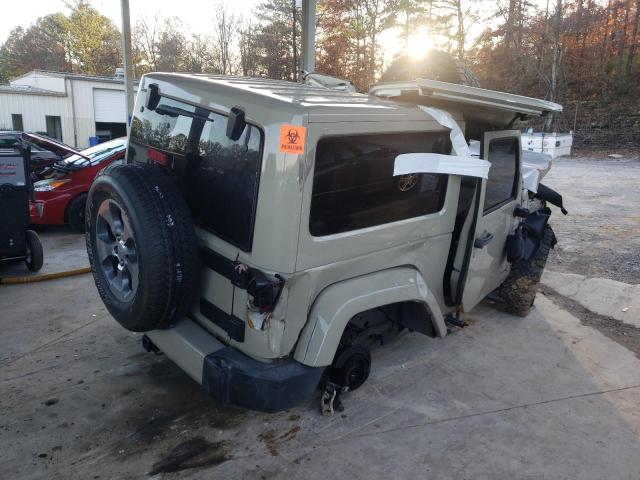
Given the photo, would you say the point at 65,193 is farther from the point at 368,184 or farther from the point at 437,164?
the point at 437,164

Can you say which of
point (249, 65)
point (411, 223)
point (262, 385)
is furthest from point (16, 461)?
point (249, 65)

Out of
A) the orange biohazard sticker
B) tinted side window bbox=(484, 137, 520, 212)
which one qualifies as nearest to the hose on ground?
the orange biohazard sticker

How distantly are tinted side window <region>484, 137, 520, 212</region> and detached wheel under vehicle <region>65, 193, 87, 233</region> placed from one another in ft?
20.6

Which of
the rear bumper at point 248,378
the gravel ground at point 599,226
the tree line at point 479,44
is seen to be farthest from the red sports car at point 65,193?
the tree line at point 479,44

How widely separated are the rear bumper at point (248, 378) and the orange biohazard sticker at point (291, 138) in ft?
3.68

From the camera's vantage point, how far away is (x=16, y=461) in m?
2.62

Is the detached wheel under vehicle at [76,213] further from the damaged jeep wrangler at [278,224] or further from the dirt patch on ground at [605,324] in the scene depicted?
the dirt patch on ground at [605,324]

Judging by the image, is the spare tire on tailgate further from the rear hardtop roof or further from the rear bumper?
the rear hardtop roof

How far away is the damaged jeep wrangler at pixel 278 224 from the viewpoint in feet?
7.86

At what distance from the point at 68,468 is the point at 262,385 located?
1167mm

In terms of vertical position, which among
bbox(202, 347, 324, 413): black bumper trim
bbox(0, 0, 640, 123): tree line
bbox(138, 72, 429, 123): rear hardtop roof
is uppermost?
bbox(0, 0, 640, 123): tree line

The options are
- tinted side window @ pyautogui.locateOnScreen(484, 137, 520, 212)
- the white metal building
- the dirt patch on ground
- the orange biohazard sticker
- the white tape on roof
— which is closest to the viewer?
the orange biohazard sticker

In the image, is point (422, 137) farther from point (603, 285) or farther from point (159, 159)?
point (603, 285)

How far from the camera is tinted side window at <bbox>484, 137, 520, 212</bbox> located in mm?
3770
